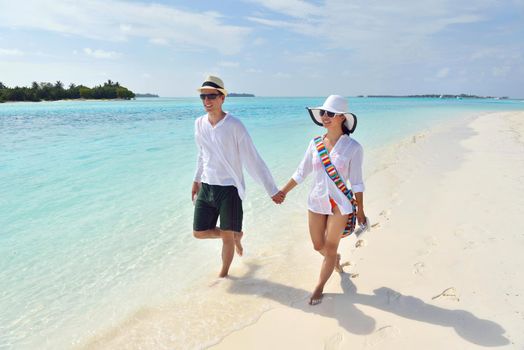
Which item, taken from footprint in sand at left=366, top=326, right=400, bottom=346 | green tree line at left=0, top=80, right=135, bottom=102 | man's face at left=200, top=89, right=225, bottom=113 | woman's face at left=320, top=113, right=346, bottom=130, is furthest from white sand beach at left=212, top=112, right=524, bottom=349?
green tree line at left=0, top=80, right=135, bottom=102

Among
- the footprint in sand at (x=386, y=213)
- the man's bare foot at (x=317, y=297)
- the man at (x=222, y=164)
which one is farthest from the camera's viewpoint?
the footprint in sand at (x=386, y=213)

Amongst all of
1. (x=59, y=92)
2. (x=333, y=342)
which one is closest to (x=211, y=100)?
(x=333, y=342)

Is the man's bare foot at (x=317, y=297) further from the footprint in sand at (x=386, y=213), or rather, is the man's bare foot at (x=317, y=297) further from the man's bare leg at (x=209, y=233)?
the footprint in sand at (x=386, y=213)

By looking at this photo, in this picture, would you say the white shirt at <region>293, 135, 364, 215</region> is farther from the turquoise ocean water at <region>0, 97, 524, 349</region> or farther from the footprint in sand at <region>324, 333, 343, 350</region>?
the turquoise ocean water at <region>0, 97, 524, 349</region>

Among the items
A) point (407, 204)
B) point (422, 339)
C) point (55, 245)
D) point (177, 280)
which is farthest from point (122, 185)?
point (422, 339)

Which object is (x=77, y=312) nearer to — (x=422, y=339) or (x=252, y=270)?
(x=252, y=270)

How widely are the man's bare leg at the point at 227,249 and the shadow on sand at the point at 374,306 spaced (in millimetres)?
252

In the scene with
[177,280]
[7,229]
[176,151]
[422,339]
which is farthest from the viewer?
[176,151]

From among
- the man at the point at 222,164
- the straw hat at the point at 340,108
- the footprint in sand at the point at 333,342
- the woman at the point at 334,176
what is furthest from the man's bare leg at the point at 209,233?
the straw hat at the point at 340,108

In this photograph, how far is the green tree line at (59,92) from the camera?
81.3 m

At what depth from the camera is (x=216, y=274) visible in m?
4.09

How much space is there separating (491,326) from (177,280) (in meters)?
2.98

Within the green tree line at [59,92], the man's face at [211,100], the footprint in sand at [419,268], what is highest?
the green tree line at [59,92]

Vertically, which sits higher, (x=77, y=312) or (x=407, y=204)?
(x=407, y=204)
